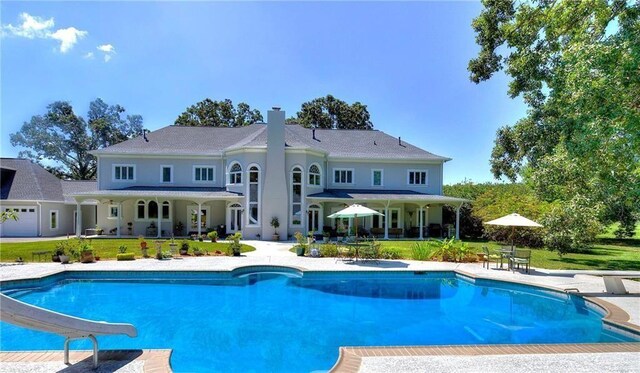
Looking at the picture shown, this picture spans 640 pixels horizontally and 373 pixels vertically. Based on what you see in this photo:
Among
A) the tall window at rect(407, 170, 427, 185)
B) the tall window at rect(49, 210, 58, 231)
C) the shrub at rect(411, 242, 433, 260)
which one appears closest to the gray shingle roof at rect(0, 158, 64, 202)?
the tall window at rect(49, 210, 58, 231)

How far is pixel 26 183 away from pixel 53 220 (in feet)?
12.1

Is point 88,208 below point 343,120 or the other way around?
below

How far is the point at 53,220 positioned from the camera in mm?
27578

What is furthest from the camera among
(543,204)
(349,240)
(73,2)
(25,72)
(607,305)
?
(543,204)

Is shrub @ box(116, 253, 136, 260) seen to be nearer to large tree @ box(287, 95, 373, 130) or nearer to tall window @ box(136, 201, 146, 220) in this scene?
tall window @ box(136, 201, 146, 220)

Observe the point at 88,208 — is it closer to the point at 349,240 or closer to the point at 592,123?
the point at 349,240

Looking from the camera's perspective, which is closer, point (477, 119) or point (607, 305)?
point (607, 305)

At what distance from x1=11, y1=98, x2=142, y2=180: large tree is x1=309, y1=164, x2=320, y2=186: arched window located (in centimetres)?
3642

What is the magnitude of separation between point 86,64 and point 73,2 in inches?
267

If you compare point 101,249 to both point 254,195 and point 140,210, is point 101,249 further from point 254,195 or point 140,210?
point 254,195

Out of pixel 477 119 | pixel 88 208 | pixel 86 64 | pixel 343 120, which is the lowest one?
pixel 88 208

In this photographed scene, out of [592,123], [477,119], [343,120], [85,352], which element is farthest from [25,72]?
[343,120]

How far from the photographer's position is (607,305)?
9219 millimetres

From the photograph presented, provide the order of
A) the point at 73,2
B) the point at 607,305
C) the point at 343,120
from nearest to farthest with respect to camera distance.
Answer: the point at 607,305
the point at 73,2
the point at 343,120
